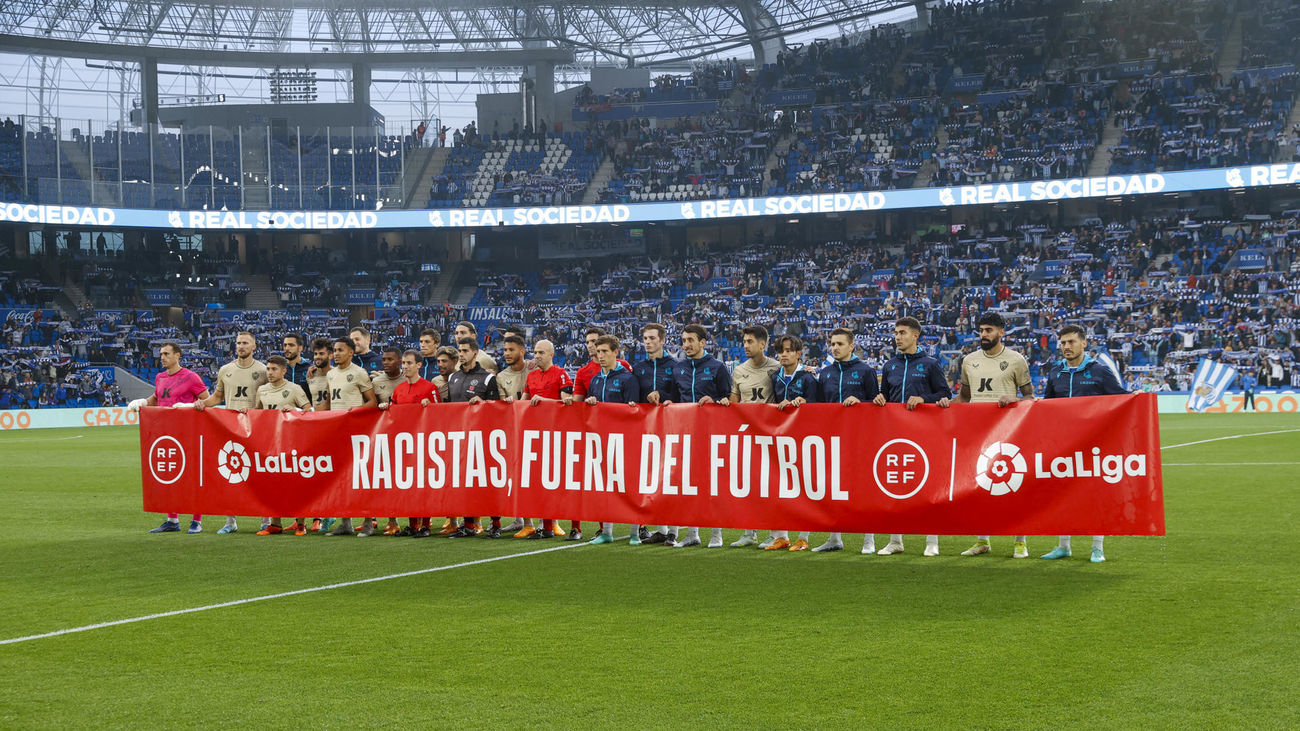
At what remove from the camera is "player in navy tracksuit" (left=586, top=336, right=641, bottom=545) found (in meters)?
12.4

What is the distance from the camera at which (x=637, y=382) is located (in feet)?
41.1

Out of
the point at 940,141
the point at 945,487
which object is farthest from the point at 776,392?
the point at 940,141

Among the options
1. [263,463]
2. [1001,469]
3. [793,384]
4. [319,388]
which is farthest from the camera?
[319,388]

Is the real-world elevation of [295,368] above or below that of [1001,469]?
above

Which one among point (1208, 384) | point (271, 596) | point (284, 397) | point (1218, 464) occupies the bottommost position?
point (1218, 464)

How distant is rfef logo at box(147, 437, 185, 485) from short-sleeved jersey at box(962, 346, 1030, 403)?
8386 mm

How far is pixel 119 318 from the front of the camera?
164 ft

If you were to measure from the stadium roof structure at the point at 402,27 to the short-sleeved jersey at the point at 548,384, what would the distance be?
141 feet

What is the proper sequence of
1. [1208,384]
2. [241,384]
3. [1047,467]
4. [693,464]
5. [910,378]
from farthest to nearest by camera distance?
[1208,384], [241,384], [693,464], [910,378], [1047,467]

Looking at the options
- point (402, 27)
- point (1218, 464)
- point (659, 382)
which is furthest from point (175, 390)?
point (402, 27)

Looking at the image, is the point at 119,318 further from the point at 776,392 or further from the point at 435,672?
the point at 435,672

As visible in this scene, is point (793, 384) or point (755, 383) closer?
point (793, 384)

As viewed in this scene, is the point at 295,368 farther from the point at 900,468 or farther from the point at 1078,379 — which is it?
the point at 1078,379

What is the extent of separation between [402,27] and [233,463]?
4656 cm
